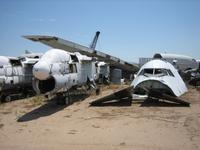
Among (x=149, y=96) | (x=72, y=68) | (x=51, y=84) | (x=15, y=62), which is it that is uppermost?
(x=15, y=62)

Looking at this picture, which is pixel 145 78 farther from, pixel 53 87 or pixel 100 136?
Answer: pixel 100 136

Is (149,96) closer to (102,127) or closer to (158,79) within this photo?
(158,79)

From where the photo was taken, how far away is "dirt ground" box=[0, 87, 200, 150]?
7695mm

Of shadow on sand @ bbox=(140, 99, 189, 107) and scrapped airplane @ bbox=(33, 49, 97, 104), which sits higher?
scrapped airplane @ bbox=(33, 49, 97, 104)

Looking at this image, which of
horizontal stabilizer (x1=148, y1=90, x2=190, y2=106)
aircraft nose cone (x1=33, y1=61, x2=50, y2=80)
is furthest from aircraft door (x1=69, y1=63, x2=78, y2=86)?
horizontal stabilizer (x1=148, y1=90, x2=190, y2=106)

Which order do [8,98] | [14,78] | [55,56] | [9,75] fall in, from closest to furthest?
[55,56] → [9,75] → [8,98] → [14,78]

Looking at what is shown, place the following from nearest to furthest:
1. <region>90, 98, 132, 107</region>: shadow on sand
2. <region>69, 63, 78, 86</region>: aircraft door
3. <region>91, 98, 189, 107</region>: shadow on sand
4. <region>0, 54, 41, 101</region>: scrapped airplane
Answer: <region>91, 98, 189, 107</region>: shadow on sand < <region>90, 98, 132, 107</region>: shadow on sand < <region>69, 63, 78, 86</region>: aircraft door < <region>0, 54, 41, 101</region>: scrapped airplane

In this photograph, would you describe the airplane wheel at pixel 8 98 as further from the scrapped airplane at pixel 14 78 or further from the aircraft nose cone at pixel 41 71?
the aircraft nose cone at pixel 41 71

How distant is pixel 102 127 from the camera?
969 centimetres

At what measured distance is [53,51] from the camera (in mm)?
14344

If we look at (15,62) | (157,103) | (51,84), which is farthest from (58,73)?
(15,62)

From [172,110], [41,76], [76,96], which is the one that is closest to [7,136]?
[41,76]

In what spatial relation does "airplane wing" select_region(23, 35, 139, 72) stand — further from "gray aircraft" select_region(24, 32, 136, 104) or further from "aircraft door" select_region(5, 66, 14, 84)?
"aircraft door" select_region(5, 66, 14, 84)

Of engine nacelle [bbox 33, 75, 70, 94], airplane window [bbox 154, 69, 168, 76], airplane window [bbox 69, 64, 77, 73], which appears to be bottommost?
engine nacelle [bbox 33, 75, 70, 94]
